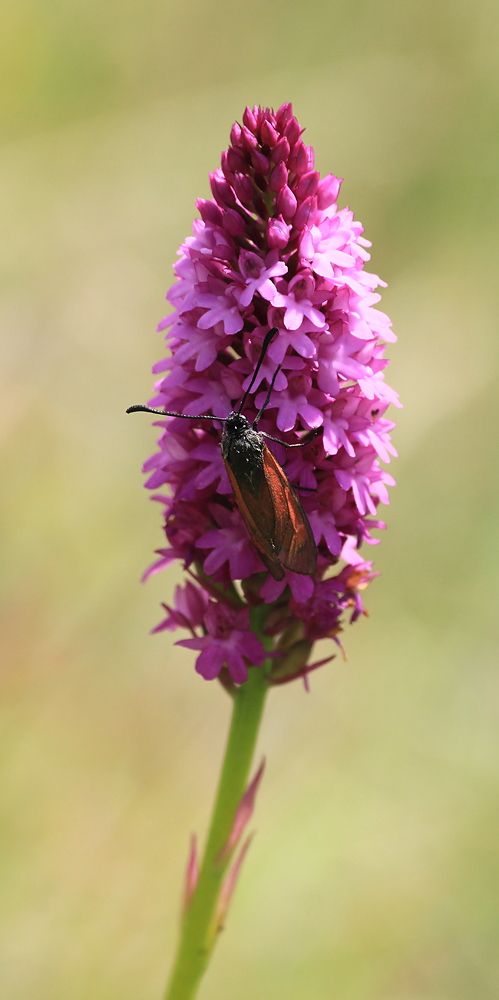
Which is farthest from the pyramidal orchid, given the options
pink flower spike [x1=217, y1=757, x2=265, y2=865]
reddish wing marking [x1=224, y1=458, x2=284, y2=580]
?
pink flower spike [x1=217, y1=757, x2=265, y2=865]

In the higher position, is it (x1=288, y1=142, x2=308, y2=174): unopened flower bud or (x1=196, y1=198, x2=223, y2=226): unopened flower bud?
(x1=288, y1=142, x2=308, y2=174): unopened flower bud

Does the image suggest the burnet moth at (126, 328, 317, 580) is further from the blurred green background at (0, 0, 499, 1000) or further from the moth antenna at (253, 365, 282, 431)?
the blurred green background at (0, 0, 499, 1000)

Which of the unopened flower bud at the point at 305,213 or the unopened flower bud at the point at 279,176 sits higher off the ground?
the unopened flower bud at the point at 279,176

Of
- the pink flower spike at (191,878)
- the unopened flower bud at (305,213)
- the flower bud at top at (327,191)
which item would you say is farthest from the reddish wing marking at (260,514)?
the pink flower spike at (191,878)

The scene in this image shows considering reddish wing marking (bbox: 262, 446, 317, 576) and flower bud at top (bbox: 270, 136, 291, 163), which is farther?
flower bud at top (bbox: 270, 136, 291, 163)

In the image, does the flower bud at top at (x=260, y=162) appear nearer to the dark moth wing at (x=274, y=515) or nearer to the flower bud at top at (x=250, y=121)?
the flower bud at top at (x=250, y=121)

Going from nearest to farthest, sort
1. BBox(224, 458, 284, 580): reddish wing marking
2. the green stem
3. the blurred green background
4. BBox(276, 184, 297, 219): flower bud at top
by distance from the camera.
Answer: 1. BBox(224, 458, 284, 580): reddish wing marking
2. BBox(276, 184, 297, 219): flower bud at top
3. the green stem
4. the blurred green background

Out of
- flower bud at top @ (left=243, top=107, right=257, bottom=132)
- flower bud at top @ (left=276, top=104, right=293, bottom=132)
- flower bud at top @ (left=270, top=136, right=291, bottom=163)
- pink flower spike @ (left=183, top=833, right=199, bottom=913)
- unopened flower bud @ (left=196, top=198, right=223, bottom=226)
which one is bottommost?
pink flower spike @ (left=183, top=833, right=199, bottom=913)

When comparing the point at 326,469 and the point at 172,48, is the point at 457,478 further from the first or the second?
the point at 172,48
